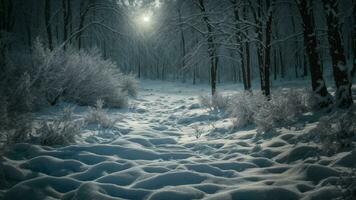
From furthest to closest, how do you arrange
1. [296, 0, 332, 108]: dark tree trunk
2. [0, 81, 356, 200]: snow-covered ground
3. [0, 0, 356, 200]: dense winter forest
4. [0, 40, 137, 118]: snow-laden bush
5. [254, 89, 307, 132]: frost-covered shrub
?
1. [0, 40, 137, 118]: snow-laden bush
2. [296, 0, 332, 108]: dark tree trunk
3. [254, 89, 307, 132]: frost-covered shrub
4. [0, 0, 356, 200]: dense winter forest
5. [0, 81, 356, 200]: snow-covered ground

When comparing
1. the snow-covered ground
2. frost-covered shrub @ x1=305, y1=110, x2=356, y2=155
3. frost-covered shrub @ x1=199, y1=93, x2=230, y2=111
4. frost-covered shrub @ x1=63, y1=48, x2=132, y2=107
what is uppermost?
frost-covered shrub @ x1=63, y1=48, x2=132, y2=107

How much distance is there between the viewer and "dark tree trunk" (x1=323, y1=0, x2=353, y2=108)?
5660 mm

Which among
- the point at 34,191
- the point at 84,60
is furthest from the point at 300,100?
the point at 84,60

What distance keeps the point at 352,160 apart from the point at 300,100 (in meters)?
3.59

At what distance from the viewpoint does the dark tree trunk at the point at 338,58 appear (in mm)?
5660

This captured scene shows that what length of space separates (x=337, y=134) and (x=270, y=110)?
6.71 ft

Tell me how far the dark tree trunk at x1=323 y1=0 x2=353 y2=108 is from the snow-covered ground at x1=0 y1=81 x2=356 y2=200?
1.03 m

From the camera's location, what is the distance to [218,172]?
3.77 meters

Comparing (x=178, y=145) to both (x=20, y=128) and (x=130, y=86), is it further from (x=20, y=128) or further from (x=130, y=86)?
(x=130, y=86)

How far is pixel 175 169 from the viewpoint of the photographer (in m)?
3.83

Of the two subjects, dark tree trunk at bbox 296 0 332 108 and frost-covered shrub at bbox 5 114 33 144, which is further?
dark tree trunk at bbox 296 0 332 108

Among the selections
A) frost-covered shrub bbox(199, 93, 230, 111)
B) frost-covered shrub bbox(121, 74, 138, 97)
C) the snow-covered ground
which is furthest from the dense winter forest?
frost-covered shrub bbox(121, 74, 138, 97)

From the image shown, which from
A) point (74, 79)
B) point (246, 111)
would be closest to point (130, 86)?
point (74, 79)

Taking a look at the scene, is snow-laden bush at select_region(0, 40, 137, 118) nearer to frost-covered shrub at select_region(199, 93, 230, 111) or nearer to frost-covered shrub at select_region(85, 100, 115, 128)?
frost-covered shrub at select_region(85, 100, 115, 128)
